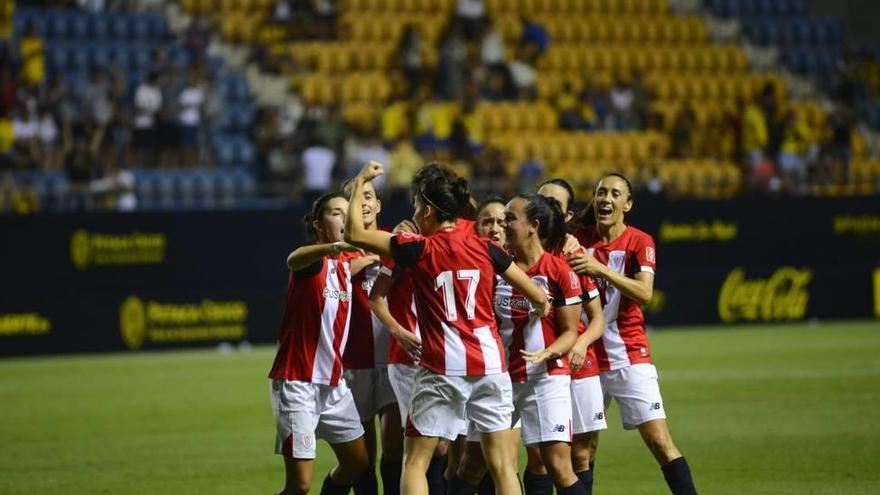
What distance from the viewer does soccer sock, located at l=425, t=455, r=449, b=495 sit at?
8555 mm

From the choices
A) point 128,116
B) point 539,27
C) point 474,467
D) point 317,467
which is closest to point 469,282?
point 474,467

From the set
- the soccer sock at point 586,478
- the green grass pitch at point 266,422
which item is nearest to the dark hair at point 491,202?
the soccer sock at point 586,478

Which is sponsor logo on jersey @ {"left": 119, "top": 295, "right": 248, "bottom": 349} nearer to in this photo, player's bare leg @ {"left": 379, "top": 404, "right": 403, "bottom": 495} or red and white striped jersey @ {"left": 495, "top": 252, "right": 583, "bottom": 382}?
player's bare leg @ {"left": 379, "top": 404, "right": 403, "bottom": 495}

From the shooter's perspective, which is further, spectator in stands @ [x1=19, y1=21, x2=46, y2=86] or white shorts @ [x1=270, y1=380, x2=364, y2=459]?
spectator in stands @ [x1=19, y1=21, x2=46, y2=86]

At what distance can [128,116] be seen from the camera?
22734mm

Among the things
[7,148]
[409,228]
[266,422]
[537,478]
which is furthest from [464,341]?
[7,148]

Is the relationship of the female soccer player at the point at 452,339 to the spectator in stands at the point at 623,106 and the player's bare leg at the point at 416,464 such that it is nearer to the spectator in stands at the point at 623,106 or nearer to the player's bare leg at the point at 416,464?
the player's bare leg at the point at 416,464

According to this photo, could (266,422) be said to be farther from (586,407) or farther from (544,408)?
(544,408)

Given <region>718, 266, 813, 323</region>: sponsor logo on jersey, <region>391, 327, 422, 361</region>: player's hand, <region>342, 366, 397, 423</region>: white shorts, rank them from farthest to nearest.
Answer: <region>718, 266, 813, 323</region>: sponsor logo on jersey
<region>342, 366, 397, 423</region>: white shorts
<region>391, 327, 422, 361</region>: player's hand

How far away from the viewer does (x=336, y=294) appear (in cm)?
809

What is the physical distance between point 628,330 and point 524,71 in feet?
63.0

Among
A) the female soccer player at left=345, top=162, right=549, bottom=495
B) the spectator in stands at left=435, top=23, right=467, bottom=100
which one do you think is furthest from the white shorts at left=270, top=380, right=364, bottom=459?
the spectator in stands at left=435, top=23, right=467, bottom=100

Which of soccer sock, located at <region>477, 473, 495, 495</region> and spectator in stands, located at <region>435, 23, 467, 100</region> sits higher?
spectator in stands, located at <region>435, 23, 467, 100</region>

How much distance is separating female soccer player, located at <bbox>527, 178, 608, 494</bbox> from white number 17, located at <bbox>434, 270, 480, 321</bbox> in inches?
32.1
